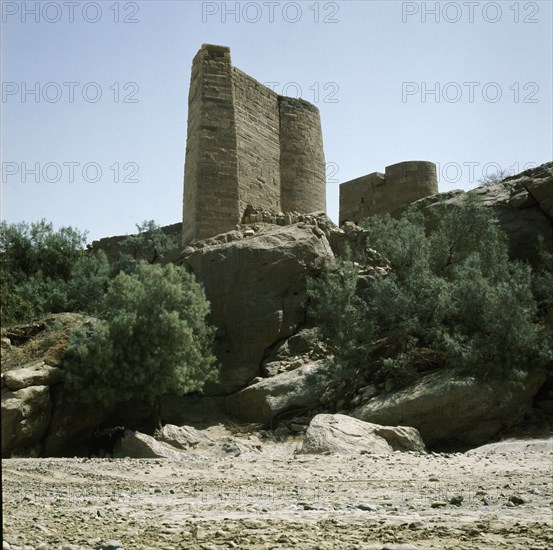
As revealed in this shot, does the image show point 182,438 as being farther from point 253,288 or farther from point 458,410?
point 458,410

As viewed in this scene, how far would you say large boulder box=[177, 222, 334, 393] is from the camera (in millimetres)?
17672

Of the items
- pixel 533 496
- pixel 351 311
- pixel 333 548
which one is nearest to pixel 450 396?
pixel 351 311

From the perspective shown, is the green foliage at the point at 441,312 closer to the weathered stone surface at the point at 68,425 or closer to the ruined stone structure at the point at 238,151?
the ruined stone structure at the point at 238,151

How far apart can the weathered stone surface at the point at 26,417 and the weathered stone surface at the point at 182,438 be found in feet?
7.14

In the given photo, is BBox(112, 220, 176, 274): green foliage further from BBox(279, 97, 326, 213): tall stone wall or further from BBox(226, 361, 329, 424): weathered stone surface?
BBox(226, 361, 329, 424): weathered stone surface

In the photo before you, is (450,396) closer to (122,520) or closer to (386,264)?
(386,264)

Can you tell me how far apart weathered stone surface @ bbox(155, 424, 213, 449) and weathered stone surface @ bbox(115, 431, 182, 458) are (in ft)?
1.37

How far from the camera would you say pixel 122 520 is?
19.4 feet

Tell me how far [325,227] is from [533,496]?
13.7 meters

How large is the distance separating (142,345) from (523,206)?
11.0 meters

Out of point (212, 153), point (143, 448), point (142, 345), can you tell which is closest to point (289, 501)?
point (143, 448)

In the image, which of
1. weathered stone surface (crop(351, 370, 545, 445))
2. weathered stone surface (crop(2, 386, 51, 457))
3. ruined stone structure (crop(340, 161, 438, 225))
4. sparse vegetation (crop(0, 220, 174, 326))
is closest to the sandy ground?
weathered stone surface (crop(351, 370, 545, 445))

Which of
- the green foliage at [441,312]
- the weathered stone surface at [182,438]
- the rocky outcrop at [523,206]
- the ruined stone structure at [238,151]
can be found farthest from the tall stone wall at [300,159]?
the weathered stone surface at [182,438]

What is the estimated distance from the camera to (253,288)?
59.1ft
